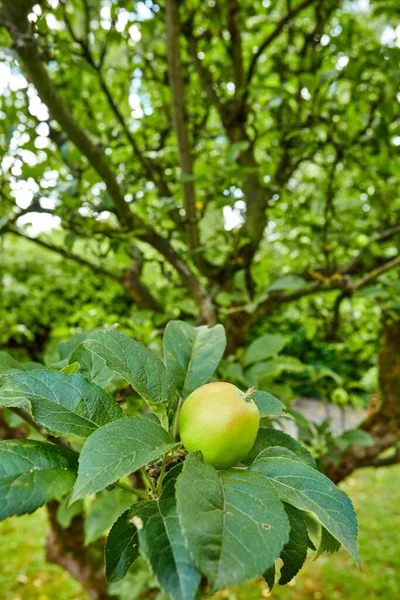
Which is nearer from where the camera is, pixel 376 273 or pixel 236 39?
pixel 376 273

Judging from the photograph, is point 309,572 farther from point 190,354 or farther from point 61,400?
point 61,400

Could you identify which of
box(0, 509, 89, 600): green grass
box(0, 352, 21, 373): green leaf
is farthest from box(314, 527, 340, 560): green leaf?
box(0, 509, 89, 600): green grass

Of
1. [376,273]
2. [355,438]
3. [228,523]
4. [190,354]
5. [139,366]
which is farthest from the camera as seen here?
[355,438]

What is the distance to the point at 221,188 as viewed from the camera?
2.30m

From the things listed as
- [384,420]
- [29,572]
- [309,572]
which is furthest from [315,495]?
[29,572]

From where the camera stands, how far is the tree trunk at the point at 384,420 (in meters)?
2.68

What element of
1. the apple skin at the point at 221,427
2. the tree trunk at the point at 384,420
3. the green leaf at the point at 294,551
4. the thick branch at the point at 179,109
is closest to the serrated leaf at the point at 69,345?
the apple skin at the point at 221,427

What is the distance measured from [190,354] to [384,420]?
7.63 feet

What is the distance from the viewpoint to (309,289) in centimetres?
229

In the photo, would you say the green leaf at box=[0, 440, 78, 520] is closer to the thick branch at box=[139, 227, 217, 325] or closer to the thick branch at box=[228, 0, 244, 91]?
the thick branch at box=[139, 227, 217, 325]

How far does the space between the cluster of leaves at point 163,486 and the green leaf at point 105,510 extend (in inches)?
40.7

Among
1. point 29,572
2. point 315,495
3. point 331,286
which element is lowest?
point 29,572

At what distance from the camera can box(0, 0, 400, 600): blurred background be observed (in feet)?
6.15

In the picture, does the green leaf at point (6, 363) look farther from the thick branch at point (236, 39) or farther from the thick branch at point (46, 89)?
the thick branch at point (236, 39)
